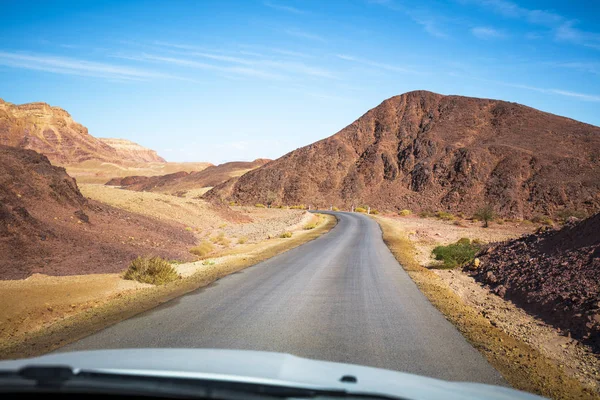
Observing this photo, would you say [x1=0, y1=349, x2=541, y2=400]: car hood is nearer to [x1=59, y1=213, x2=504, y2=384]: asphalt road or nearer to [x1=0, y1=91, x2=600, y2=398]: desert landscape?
[x1=59, y1=213, x2=504, y2=384]: asphalt road

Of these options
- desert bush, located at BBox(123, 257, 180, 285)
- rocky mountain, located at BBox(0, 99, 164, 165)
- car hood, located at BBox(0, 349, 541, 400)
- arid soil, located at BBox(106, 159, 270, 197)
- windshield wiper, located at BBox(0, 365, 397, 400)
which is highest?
rocky mountain, located at BBox(0, 99, 164, 165)

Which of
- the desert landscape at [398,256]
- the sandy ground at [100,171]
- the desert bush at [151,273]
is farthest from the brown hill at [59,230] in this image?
the sandy ground at [100,171]

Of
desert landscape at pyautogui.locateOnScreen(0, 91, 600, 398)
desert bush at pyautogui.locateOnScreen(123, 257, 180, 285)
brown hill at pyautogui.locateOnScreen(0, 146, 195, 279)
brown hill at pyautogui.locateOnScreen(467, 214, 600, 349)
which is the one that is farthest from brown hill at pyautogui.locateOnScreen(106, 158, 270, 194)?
brown hill at pyautogui.locateOnScreen(467, 214, 600, 349)

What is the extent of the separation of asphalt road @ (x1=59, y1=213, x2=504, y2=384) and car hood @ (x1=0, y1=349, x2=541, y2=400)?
89.8 inches

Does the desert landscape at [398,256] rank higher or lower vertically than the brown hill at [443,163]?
lower

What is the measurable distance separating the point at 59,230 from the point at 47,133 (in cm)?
18151

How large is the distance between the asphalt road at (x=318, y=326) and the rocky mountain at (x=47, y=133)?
567 ft

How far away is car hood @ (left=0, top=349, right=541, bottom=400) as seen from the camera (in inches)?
107

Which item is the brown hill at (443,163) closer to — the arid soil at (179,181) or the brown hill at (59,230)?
the arid soil at (179,181)

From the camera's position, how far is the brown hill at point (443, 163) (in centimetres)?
7394

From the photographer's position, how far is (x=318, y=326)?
7.57m

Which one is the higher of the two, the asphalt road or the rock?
the asphalt road

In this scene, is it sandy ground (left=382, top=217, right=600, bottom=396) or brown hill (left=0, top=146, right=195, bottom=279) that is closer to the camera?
sandy ground (left=382, top=217, right=600, bottom=396)

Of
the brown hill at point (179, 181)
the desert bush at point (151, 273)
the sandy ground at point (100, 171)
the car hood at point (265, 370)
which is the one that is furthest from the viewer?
the sandy ground at point (100, 171)
